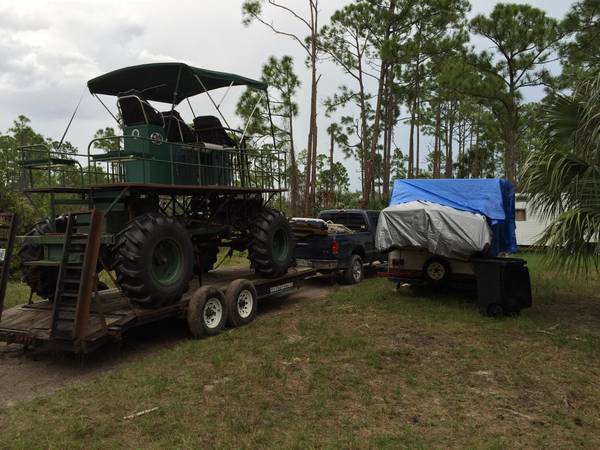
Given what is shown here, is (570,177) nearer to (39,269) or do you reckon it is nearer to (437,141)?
(39,269)

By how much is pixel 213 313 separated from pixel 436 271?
4671 millimetres

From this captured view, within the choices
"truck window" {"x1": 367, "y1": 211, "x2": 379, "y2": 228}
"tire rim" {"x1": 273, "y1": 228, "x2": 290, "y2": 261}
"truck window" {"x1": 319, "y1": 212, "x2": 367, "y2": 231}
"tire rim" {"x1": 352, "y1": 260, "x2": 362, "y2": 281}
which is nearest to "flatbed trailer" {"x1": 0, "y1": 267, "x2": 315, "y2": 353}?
"tire rim" {"x1": 273, "y1": 228, "x2": 290, "y2": 261}

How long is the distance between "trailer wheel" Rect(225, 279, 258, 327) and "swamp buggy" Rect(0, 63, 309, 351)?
0.10ft

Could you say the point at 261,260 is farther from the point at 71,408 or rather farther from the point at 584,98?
the point at 584,98

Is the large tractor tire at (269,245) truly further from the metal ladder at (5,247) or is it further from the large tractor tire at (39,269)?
the metal ladder at (5,247)

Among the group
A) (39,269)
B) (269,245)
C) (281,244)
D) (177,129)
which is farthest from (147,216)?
(281,244)

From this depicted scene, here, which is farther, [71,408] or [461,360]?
[461,360]

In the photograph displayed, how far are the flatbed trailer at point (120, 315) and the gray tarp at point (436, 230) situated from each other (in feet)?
7.69

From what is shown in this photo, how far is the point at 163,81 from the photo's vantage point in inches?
351

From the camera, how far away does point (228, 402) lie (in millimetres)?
4965

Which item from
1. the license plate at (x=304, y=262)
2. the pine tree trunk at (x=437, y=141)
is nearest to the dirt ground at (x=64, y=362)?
the license plate at (x=304, y=262)

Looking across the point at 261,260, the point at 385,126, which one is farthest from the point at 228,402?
the point at 385,126

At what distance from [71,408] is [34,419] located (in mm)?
325

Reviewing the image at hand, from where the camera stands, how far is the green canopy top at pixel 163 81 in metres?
8.23
